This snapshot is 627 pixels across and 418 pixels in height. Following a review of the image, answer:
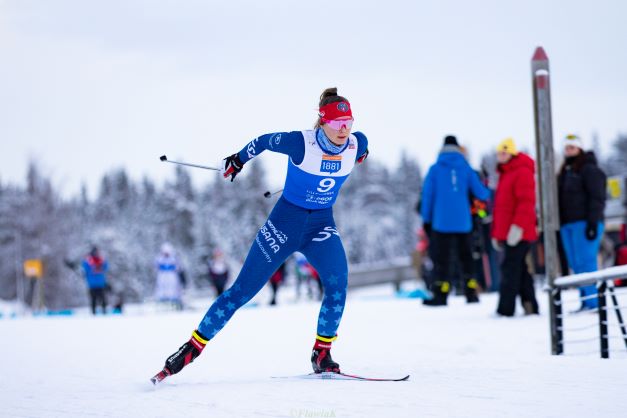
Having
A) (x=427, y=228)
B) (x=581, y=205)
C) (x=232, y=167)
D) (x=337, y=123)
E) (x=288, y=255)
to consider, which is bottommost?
(x=288, y=255)

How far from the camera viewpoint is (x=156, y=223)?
3617 inches

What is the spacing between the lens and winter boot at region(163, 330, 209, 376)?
501 centimetres

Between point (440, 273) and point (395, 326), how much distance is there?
184cm

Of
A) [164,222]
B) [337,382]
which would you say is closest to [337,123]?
[337,382]

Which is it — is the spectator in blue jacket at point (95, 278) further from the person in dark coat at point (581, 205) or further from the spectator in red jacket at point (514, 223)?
the person in dark coat at point (581, 205)

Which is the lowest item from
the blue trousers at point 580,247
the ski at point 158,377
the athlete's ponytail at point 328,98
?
the ski at point 158,377

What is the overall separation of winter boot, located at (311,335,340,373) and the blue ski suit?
0.05 metres

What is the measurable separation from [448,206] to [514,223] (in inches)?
66.1

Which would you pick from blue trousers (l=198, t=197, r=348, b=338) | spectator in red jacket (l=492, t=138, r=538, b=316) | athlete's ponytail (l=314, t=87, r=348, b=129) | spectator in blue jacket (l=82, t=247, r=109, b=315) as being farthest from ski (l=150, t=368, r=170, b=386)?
spectator in blue jacket (l=82, t=247, r=109, b=315)

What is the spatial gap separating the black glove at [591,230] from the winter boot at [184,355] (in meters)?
5.33

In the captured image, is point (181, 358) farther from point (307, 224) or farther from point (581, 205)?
point (581, 205)

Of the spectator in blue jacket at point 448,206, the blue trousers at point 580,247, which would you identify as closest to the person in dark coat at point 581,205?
the blue trousers at point 580,247

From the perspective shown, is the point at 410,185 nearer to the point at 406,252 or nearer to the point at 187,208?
the point at 406,252

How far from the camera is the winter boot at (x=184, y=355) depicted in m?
5.01
